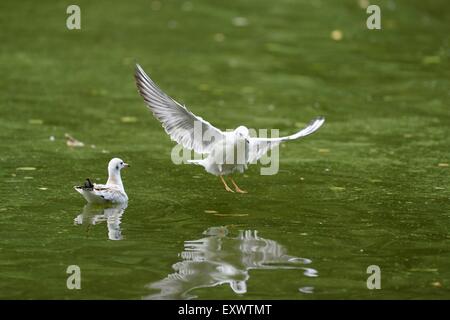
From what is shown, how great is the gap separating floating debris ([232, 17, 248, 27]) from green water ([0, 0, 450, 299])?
0.27 feet

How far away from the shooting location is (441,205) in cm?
912

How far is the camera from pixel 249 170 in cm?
1069

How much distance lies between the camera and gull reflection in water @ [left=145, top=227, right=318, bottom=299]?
22.6ft

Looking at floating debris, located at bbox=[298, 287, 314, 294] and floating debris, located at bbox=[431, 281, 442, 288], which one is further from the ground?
floating debris, located at bbox=[431, 281, 442, 288]

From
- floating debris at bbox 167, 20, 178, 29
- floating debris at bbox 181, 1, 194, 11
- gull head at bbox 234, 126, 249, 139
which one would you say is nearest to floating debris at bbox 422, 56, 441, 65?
floating debris at bbox 167, 20, 178, 29

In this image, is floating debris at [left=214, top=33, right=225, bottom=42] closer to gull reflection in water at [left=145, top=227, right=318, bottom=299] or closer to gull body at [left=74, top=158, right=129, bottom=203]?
gull body at [left=74, top=158, right=129, bottom=203]

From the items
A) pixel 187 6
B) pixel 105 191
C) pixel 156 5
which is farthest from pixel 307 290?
pixel 156 5

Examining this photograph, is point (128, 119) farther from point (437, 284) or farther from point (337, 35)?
point (337, 35)

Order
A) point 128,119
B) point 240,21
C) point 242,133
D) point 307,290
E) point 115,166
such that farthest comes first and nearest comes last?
point 240,21 < point 128,119 < point 115,166 < point 242,133 < point 307,290

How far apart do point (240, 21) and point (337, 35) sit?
7.21ft

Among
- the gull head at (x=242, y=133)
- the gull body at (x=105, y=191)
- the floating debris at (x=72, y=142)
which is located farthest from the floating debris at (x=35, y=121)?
the gull head at (x=242, y=133)

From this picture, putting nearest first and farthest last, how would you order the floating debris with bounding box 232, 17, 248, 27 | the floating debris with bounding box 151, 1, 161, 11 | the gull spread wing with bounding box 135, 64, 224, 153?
the gull spread wing with bounding box 135, 64, 224, 153
the floating debris with bounding box 232, 17, 248, 27
the floating debris with bounding box 151, 1, 161, 11

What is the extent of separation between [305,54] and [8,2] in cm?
717
